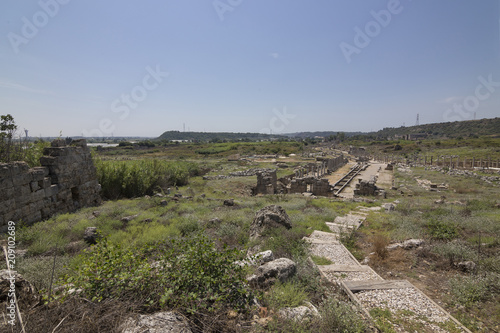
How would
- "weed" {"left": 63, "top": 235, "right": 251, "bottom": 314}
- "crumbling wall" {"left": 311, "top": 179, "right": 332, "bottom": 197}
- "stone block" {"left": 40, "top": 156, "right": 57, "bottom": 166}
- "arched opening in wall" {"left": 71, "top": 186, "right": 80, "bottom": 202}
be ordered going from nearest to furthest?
1. "weed" {"left": 63, "top": 235, "right": 251, "bottom": 314}
2. "stone block" {"left": 40, "top": 156, "right": 57, "bottom": 166}
3. "arched opening in wall" {"left": 71, "top": 186, "right": 80, "bottom": 202}
4. "crumbling wall" {"left": 311, "top": 179, "right": 332, "bottom": 197}

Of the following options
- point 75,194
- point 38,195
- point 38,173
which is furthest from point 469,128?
point 38,195

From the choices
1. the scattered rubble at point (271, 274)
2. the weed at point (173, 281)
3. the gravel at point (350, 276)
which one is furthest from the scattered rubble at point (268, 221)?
the weed at point (173, 281)

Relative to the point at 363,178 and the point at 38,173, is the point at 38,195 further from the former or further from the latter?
the point at 363,178

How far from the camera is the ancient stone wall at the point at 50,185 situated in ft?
27.8

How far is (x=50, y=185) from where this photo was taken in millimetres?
10398

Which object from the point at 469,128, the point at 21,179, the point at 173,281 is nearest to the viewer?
the point at 173,281

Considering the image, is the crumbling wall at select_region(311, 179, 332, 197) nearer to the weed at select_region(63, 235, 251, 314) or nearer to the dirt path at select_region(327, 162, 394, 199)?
the dirt path at select_region(327, 162, 394, 199)

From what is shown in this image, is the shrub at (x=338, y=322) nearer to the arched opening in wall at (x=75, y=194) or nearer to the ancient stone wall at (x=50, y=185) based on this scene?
the ancient stone wall at (x=50, y=185)

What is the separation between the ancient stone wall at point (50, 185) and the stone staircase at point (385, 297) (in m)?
10.5

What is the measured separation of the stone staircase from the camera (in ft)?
13.2

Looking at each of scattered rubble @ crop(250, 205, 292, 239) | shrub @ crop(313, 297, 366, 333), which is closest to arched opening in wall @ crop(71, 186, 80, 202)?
scattered rubble @ crop(250, 205, 292, 239)

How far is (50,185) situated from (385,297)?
42.2 ft

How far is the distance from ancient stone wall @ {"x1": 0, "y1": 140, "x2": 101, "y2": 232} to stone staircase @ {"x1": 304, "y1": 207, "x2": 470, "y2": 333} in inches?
415

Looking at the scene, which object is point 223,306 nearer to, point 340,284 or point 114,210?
point 340,284
